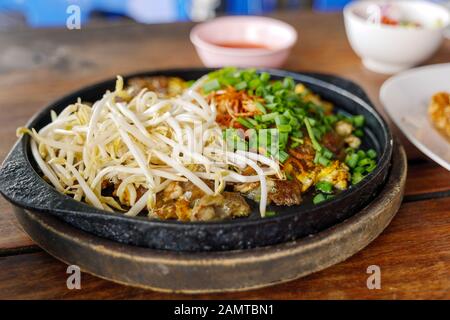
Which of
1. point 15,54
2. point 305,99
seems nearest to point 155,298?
point 305,99

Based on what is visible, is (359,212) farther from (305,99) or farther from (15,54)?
(15,54)

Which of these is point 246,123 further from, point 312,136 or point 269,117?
point 312,136

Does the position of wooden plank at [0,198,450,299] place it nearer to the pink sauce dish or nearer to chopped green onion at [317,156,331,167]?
chopped green onion at [317,156,331,167]

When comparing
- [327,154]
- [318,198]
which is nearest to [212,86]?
[327,154]

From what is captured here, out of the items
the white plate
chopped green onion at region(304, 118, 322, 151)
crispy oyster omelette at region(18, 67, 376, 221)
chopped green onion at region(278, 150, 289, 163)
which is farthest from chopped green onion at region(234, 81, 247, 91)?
the white plate

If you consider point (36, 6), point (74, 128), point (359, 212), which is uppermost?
point (74, 128)
